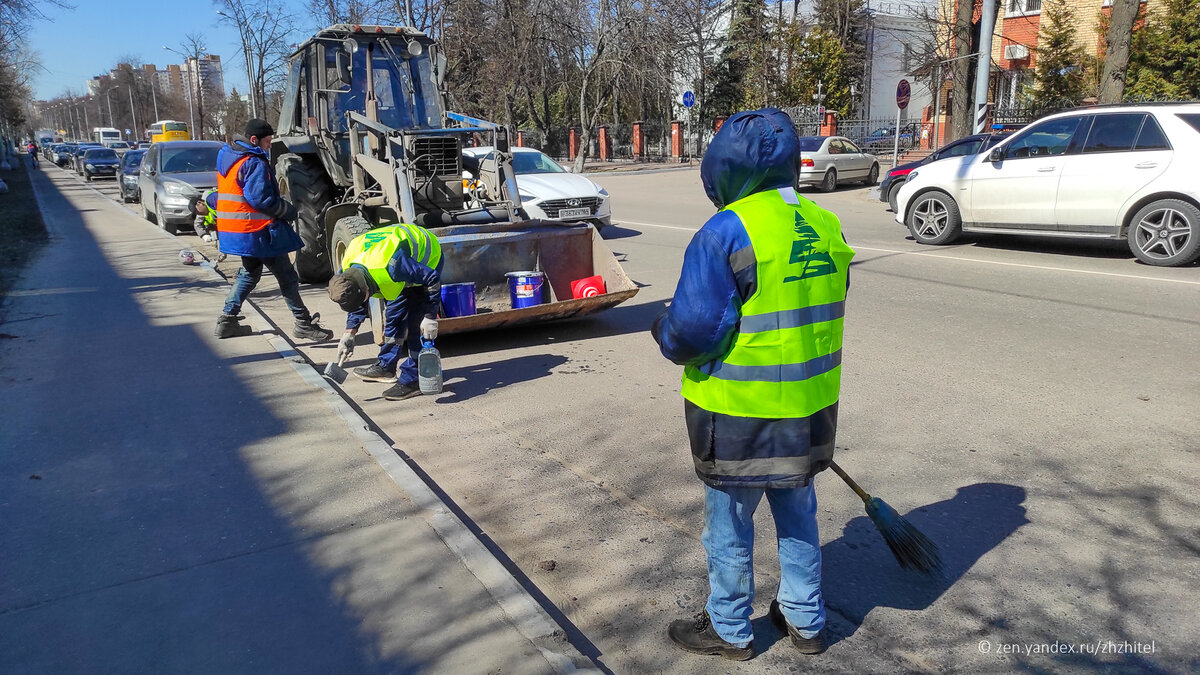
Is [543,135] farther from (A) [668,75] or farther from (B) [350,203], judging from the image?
(B) [350,203]

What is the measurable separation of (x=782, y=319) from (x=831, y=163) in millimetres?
21696

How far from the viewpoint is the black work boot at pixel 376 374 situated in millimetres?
6184

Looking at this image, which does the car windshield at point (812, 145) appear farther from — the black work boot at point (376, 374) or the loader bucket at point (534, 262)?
the black work boot at point (376, 374)

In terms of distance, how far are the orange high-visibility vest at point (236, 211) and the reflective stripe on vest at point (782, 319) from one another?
5747mm

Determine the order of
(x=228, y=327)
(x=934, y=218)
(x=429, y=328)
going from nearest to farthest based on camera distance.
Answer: (x=429, y=328) < (x=228, y=327) < (x=934, y=218)

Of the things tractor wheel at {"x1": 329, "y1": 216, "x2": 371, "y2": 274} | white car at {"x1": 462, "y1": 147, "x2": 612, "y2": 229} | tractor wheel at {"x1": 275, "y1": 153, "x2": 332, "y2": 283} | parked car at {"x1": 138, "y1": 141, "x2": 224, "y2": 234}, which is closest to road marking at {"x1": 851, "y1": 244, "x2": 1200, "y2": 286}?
white car at {"x1": 462, "y1": 147, "x2": 612, "y2": 229}

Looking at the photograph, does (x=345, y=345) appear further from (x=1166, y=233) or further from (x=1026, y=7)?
(x=1026, y=7)

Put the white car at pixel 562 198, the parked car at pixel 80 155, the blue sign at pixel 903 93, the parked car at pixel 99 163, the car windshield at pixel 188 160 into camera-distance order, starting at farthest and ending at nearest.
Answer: the parked car at pixel 80 155, the parked car at pixel 99 163, the blue sign at pixel 903 93, the car windshield at pixel 188 160, the white car at pixel 562 198

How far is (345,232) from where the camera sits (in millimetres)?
8195

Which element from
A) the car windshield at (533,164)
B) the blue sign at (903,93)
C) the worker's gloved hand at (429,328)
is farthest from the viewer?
the blue sign at (903,93)

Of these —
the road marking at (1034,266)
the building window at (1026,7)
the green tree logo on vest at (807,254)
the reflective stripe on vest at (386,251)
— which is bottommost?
the road marking at (1034,266)


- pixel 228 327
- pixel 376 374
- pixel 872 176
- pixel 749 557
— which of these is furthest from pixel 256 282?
pixel 872 176

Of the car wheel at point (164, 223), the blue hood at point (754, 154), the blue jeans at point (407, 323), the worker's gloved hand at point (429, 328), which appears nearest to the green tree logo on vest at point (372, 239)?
the blue jeans at point (407, 323)

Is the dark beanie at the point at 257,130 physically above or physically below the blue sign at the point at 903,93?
below
